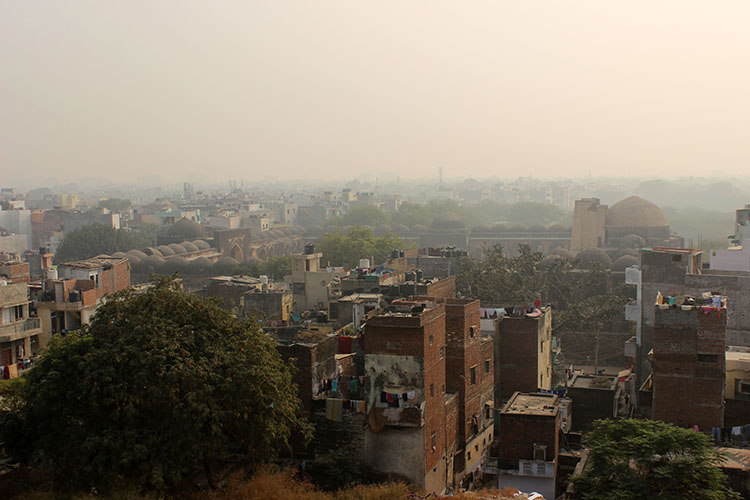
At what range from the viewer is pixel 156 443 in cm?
1575

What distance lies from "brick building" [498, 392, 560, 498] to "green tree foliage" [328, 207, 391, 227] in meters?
73.5

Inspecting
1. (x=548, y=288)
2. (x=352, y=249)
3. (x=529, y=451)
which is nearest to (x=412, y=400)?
(x=529, y=451)

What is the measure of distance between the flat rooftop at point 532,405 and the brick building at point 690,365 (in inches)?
103

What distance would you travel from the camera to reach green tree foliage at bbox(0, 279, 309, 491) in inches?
617

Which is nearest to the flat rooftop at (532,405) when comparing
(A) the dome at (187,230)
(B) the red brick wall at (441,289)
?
(B) the red brick wall at (441,289)

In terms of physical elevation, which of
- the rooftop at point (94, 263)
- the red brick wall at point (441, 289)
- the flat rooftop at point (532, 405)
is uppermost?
the rooftop at point (94, 263)

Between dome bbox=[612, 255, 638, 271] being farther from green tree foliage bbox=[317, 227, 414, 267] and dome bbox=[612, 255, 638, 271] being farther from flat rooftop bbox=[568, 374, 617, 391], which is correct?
flat rooftop bbox=[568, 374, 617, 391]

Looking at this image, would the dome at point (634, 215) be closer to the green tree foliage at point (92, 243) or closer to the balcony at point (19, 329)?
the green tree foliage at point (92, 243)

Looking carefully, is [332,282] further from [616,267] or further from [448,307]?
[616,267]

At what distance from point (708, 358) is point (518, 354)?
6492 mm

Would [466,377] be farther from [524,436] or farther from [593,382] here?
[593,382]

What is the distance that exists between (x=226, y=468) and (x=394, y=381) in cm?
408

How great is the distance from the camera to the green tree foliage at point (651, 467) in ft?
53.0

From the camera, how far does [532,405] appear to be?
21156 mm
